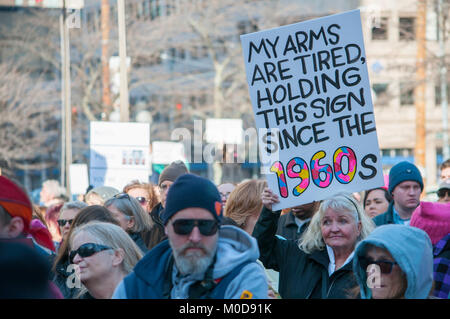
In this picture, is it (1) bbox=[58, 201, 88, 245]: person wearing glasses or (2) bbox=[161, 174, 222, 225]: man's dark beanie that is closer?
(2) bbox=[161, 174, 222, 225]: man's dark beanie

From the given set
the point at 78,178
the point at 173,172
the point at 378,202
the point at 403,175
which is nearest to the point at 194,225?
the point at 403,175

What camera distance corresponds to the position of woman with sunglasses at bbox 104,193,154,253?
7.41 meters

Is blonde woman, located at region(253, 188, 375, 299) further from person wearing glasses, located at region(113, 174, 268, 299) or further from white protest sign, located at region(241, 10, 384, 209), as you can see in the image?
person wearing glasses, located at region(113, 174, 268, 299)

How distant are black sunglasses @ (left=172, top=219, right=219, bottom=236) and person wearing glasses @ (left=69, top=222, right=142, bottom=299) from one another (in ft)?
3.29

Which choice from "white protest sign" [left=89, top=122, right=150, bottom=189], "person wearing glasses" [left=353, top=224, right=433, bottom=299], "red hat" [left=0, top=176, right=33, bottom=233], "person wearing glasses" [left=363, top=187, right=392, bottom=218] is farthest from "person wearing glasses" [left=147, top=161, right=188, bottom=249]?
"white protest sign" [left=89, top=122, right=150, bottom=189]

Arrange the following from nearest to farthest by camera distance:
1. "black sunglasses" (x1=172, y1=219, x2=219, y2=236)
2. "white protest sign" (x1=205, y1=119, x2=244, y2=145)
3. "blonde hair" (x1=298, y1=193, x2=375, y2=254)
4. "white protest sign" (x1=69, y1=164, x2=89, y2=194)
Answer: "black sunglasses" (x1=172, y1=219, x2=219, y2=236), "blonde hair" (x1=298, y1=193, x2=375, y2=254), "white protest sign" (x1=69, y1=164, x2=89, y2=194), "white protest sign" (x1=205, y1=119, x2=244, y2=145)

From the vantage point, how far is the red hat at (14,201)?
442 cm

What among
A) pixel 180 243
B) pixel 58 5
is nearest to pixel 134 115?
pixel 58 5

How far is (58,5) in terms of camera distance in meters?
37.1

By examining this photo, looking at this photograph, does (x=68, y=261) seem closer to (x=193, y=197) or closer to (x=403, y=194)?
(x=193, y=197)

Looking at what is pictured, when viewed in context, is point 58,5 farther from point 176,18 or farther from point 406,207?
point 406,207

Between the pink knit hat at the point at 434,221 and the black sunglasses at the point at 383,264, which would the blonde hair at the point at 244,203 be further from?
the black sunglasses at the point at 383,264

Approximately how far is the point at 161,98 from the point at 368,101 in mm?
34852

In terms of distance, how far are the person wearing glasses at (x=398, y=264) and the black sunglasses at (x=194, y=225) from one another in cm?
73
